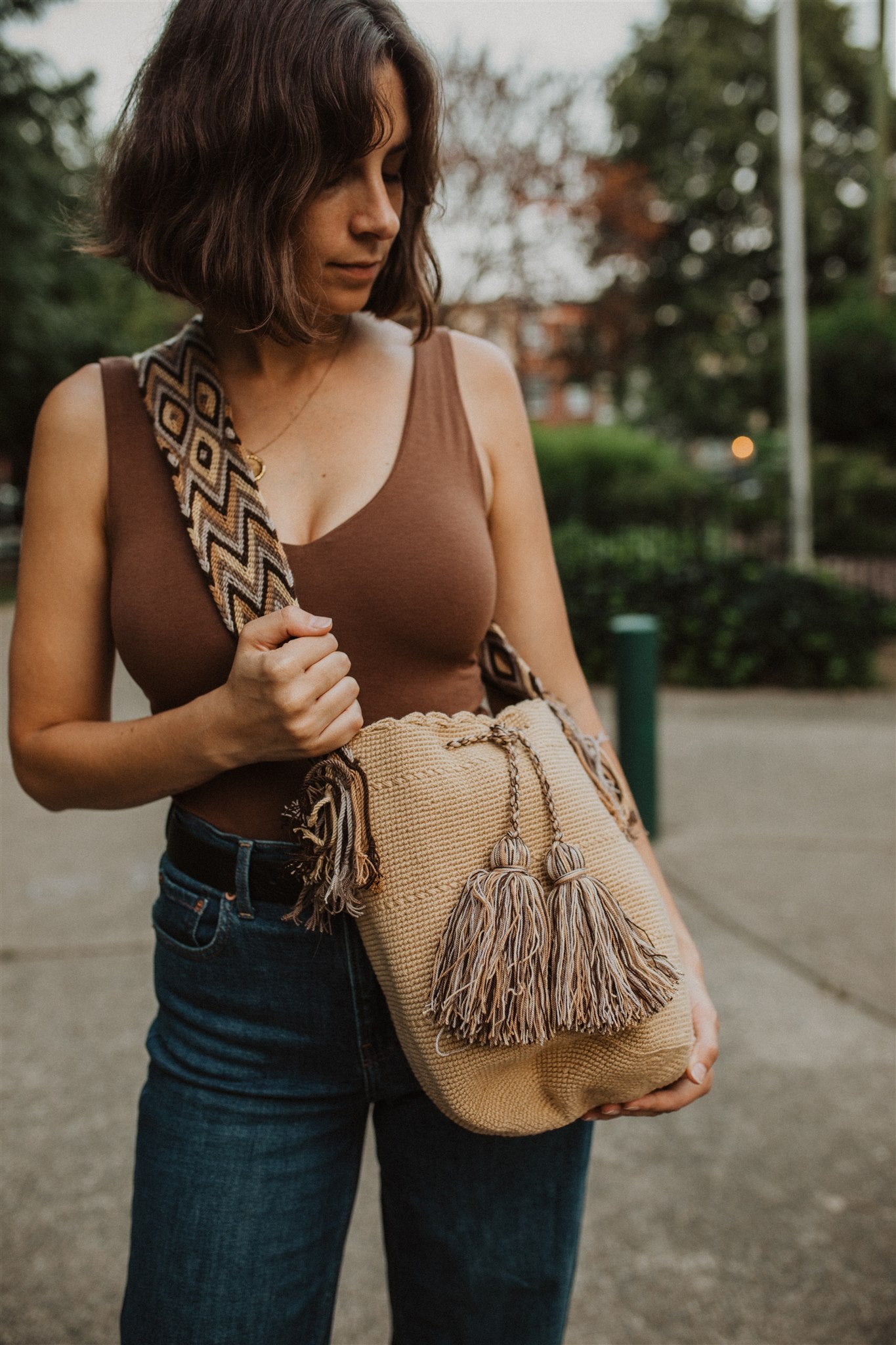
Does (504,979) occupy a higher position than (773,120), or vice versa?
(773,120)

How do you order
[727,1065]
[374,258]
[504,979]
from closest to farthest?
[504,979], [374,258], [727,1065]

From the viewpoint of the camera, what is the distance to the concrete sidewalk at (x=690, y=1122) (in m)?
2.26

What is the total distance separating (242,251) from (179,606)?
407 mm

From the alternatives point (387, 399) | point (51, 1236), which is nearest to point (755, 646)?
point (51, 1236)

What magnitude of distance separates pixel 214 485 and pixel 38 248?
62.1 feet

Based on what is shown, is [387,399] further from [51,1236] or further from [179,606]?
[51,1236]

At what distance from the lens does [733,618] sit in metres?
8.60

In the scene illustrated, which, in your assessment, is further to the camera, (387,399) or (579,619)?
(579,619)

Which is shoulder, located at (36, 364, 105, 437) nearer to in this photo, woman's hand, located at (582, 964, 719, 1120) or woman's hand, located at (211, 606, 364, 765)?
woman's hand, located at (211, 606, 364, 765)

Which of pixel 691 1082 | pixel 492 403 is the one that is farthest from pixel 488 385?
pixel 691 1082

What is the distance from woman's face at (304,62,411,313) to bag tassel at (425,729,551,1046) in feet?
2.35

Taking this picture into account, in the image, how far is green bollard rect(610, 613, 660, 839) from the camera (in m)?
4.67

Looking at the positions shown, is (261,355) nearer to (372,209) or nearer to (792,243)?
(372,209)

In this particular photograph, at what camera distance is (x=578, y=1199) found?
4.60 ft
